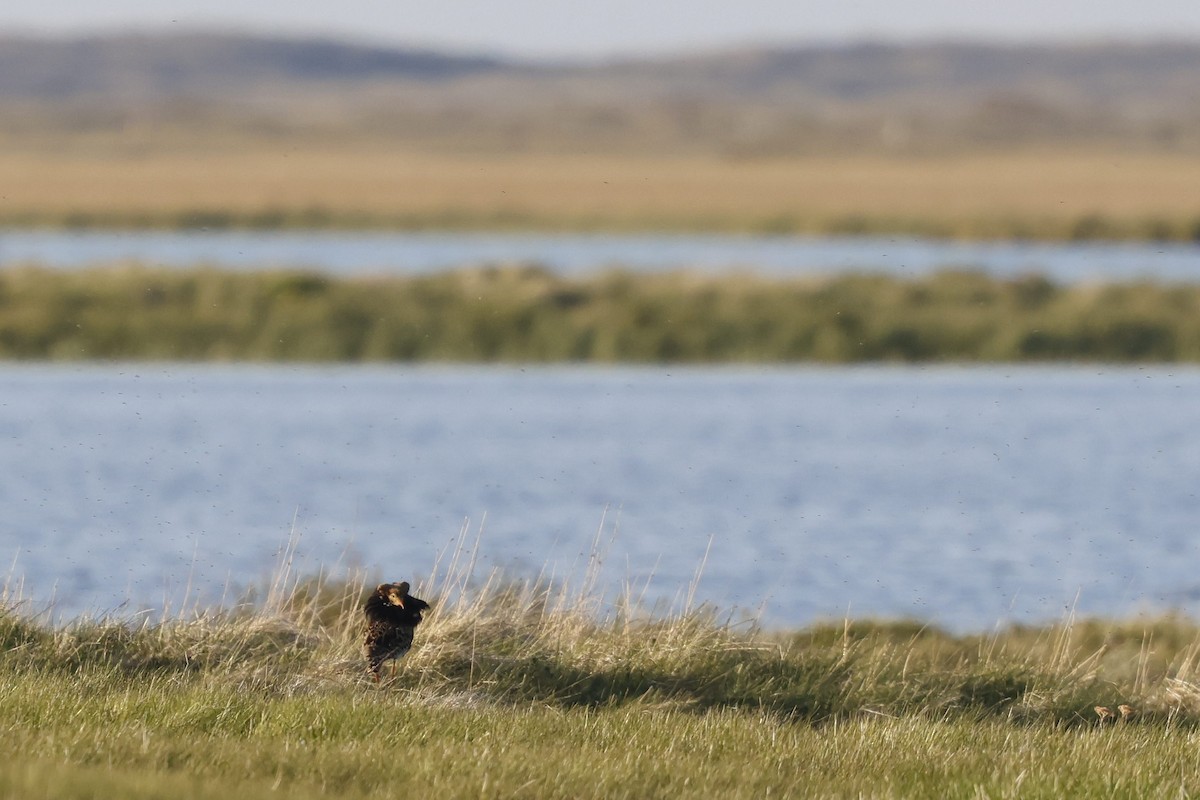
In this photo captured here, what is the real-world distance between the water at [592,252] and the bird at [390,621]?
37242 millimetres

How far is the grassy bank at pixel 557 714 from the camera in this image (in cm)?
865

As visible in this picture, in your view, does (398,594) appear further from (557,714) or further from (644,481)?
(644,481)

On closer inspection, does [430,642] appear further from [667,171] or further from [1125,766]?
[667,171]

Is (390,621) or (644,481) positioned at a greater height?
(390,621)

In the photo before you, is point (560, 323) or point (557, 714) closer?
point (557, 714)

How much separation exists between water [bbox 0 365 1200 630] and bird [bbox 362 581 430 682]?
3.61 m

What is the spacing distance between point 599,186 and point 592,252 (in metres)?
63.3

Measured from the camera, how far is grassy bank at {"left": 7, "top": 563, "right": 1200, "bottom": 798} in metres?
8.65

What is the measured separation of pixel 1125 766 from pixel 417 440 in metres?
25.1

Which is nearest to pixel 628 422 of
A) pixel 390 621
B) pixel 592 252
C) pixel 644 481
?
pixel 644 481

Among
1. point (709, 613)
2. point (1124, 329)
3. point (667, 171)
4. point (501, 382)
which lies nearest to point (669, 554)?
point (709, 613)

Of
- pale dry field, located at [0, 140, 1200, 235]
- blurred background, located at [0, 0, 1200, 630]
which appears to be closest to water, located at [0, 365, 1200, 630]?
blurred background, located at [0, 0, 1200, 630]

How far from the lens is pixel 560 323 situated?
140ft

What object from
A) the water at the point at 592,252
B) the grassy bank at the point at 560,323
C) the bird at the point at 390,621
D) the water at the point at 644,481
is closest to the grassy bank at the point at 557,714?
the bird at the point at 390,621
